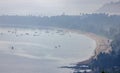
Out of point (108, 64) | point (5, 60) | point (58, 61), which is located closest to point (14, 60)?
point (5, 60)

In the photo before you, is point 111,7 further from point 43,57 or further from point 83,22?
point 43,57

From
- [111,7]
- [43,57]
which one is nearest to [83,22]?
[111,7]

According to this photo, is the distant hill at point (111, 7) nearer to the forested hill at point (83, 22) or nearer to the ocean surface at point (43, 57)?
the forested hill at point (83, 22)

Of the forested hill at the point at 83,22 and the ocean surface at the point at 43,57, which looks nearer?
the ocean surface at the point at 43,57

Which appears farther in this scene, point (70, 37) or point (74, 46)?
point (70, 37)

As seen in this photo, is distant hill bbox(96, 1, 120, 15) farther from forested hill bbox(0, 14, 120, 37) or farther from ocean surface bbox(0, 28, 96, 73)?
ocean surface bbox(0, 28, 96, 73)

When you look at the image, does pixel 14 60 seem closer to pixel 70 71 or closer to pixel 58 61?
pixel 58 61

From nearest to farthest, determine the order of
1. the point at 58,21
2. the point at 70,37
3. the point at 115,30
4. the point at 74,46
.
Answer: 1. the point at 74,46
2. the point at 115,30
3. the point at 70,37
4. the point at 58,21

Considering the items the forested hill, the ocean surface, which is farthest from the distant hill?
the ocean surface

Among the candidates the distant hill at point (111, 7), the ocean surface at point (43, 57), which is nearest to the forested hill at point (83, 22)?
the ocean surface at point (43, 57)

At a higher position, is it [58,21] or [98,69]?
[58,21]
